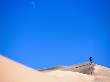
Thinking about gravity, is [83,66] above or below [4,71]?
above

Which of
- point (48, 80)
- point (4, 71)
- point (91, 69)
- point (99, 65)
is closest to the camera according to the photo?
point (4, 71)

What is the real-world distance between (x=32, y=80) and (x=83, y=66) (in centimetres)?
1439

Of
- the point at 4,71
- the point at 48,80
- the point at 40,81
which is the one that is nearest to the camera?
the point at 4,71

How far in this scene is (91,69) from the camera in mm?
19672

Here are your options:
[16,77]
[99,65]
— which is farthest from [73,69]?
[16,77]

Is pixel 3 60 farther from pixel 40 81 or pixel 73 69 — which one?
Answer: pixel 73 69

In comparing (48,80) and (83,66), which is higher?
(83,66)

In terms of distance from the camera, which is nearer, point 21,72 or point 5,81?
point 5,81

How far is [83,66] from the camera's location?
19953mm

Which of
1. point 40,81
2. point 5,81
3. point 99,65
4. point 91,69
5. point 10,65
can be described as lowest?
point 5,81

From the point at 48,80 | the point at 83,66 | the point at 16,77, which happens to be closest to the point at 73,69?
the point at 83,66

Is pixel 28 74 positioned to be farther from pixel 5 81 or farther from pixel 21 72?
pixel 5 81

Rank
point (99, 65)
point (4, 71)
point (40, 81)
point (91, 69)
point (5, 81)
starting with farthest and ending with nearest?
1. point (99, 65)
2. point (91, 69)
3. point (40, 81)
4. point (4, 71)
5. point (5, 81)

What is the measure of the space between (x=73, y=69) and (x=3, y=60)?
14.7 metres
